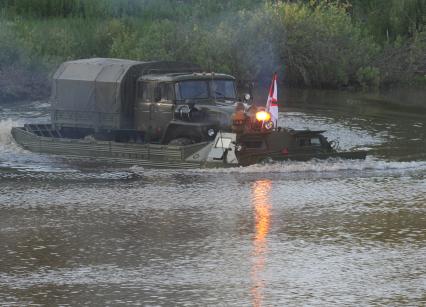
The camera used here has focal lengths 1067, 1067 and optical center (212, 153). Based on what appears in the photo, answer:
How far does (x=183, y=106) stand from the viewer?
21.2 m

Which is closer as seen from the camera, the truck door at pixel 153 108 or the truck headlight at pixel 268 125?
the truck headlight at pixel 268 125

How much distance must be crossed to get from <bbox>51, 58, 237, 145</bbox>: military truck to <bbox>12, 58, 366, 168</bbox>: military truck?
0.02 metres

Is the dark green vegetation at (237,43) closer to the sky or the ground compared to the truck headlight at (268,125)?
closer to the sky

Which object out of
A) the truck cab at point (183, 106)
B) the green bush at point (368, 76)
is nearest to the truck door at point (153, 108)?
the truck cab at point (183, 106)

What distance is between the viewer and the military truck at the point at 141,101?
69.3 feet

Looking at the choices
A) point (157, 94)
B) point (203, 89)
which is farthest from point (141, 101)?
point (203, 89)

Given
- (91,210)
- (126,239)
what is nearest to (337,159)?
(91,210)

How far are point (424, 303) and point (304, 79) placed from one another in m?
30.4

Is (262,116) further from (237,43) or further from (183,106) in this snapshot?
(237,43)

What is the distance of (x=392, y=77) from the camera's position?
42.8 m

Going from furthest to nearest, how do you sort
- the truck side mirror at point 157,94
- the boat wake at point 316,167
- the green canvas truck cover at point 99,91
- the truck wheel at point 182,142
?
the green canvas truck cover at point 99,91
the truck side mirror at point 157,94
the truck wheel at point 182,142
the boat wake at point 316,167

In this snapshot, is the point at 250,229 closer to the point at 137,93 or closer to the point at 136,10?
the point at 137,93

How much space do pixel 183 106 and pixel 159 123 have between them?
0.76 metres

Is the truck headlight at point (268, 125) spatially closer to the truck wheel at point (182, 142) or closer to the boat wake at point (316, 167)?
the boat wake at point (316, 167)
